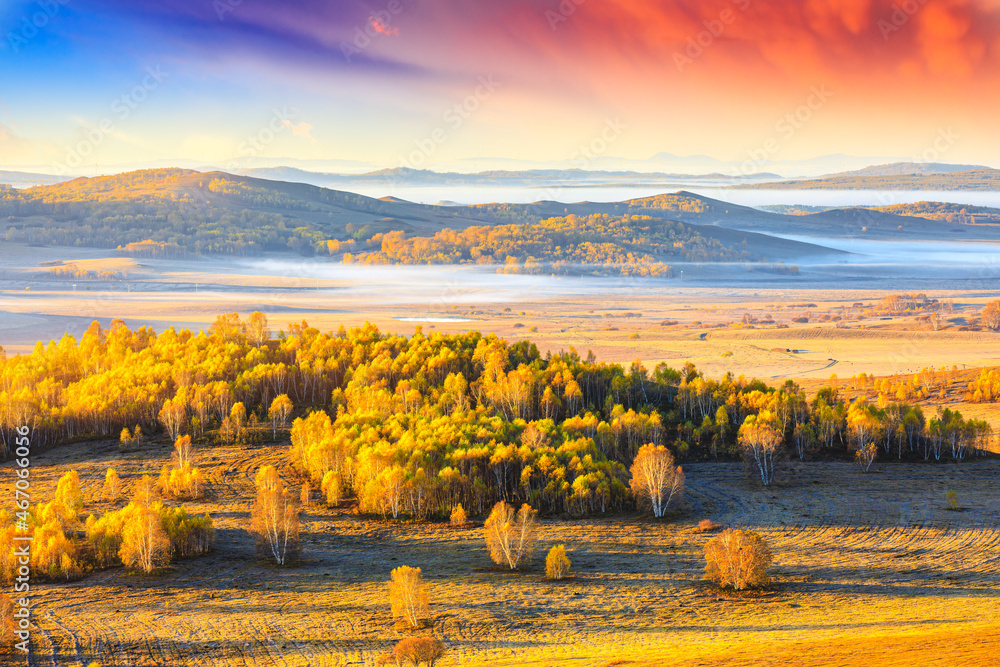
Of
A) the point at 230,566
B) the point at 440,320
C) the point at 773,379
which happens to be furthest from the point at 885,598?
the point at 440,320

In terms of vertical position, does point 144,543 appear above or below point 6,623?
above

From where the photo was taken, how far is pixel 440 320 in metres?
197

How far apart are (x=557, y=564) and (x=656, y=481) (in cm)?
1384

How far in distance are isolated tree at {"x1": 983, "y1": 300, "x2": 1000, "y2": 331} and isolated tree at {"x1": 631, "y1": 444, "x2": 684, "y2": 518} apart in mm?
140744

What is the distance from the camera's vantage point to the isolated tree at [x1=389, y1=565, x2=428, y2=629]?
42062 mm

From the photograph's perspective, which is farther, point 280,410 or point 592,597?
point 280,410

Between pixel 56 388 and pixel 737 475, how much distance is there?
65.4 metres

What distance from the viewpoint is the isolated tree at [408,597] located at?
1656 inches

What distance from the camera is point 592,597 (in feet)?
151

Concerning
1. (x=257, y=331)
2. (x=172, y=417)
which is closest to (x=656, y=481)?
(x=172, y=417)

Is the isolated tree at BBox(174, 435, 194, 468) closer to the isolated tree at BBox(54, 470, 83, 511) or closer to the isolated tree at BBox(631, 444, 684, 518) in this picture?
the isolated tree at BBox(54, 470, 83, 511)

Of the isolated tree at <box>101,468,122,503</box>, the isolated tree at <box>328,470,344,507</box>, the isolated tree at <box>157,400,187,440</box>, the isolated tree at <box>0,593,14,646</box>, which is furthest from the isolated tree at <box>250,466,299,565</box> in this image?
the isolated tree at <box>157,400,187,440</box>

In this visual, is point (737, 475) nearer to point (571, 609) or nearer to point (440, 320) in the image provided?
point (571, 609)

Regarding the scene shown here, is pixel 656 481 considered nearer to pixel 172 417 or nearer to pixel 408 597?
pixel 408 597
